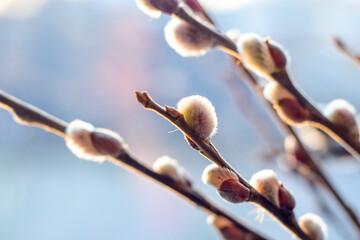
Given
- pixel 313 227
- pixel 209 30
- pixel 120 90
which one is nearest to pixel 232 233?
pixel 313 227

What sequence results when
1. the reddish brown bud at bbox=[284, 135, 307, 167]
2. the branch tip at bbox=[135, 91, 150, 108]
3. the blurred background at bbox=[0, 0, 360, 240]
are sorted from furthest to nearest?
the blurred background at bbox=[0, 0, 360, 240]
the reddish brown bud at bbox=[284, 135, 307, 167]
the branch tip at bbox=[135, 91, 150, 108]

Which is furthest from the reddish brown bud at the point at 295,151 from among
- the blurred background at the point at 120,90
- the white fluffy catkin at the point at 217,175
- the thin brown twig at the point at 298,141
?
the blurred background at the point at 120,90

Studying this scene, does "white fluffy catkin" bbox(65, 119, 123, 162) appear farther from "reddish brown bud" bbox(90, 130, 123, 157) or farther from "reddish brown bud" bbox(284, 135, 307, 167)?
"reddish brown bud" bbox(284, 135, 307, 167)

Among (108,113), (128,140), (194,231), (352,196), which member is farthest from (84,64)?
(352,196)

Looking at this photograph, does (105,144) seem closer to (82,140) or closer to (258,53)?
(82,140)

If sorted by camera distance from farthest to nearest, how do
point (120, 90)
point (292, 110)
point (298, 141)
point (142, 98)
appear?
1. point (120, 90)
2. point (298, 141)
3. point (292, 110)
4. point (142, 98)

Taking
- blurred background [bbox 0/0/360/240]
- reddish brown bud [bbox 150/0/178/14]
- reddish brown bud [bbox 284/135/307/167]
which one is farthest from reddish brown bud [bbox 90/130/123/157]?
blurred background [bbox 0/0/360/240]

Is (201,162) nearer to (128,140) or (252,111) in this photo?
(128,140)
